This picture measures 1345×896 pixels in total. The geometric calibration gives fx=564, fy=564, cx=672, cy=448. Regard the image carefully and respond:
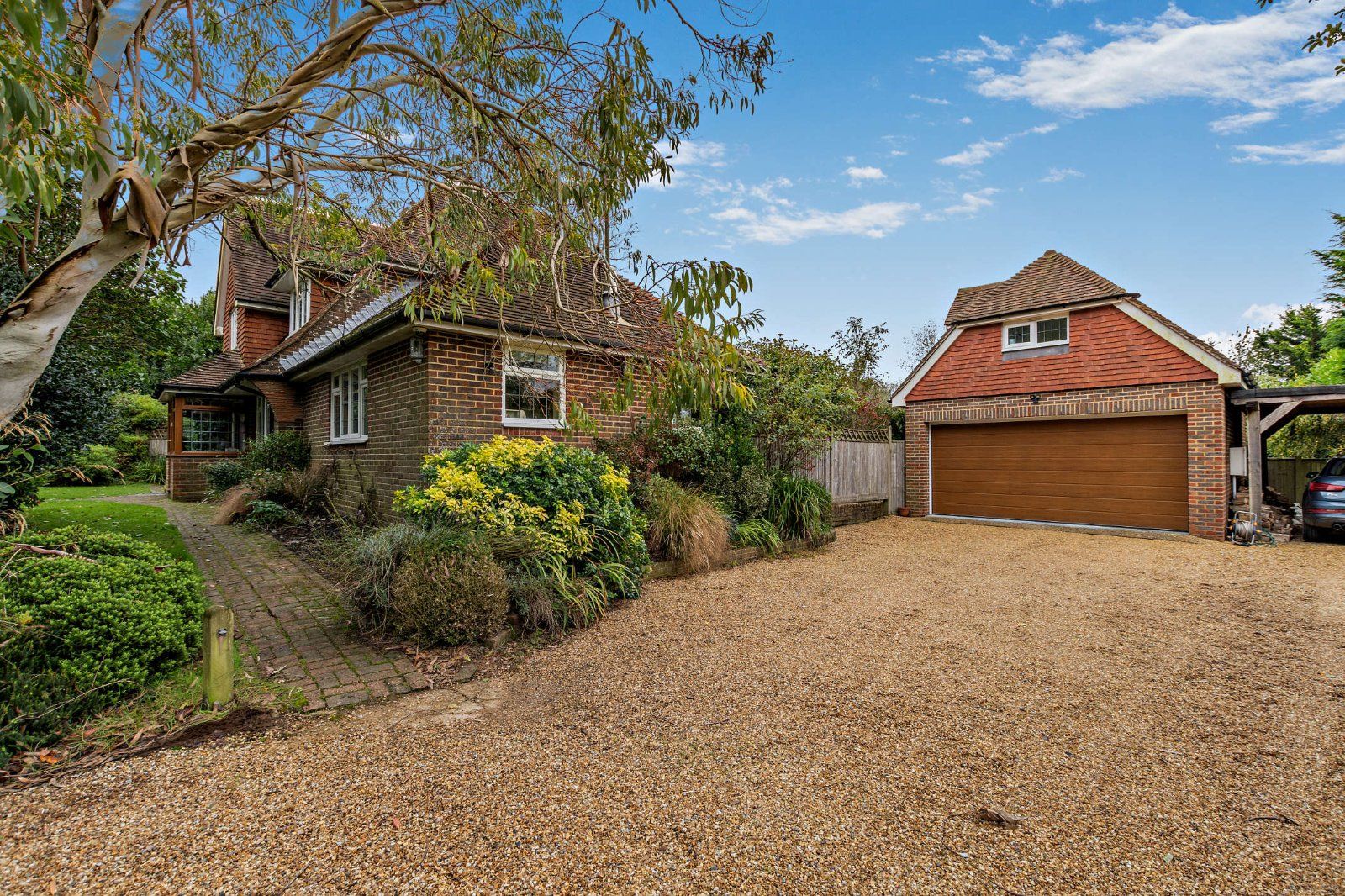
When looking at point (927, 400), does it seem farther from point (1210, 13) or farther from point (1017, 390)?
point (1210, 13)

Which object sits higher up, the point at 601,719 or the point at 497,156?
the point at 497,156

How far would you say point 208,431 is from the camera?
15852mm

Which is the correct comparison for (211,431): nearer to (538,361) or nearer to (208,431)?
(208,431)

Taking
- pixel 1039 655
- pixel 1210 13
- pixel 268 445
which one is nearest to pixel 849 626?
pixel 1039 655

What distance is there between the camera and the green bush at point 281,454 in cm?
1206

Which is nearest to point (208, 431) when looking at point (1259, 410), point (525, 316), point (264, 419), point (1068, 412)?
point (264, 419)

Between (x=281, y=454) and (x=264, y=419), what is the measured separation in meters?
3.72

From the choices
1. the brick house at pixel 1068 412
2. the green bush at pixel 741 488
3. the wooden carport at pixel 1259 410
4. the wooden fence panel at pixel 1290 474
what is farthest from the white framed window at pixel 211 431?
the wooden fence panel at pixel 1290 474

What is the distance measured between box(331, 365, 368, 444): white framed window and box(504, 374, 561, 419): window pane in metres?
2.89

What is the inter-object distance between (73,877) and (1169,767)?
4.77m

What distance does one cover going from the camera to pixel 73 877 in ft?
6.86

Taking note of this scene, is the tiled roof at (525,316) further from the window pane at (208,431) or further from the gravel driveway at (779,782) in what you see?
the window pane at (208,431)

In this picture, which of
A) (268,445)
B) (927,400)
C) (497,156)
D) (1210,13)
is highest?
(1210,13)

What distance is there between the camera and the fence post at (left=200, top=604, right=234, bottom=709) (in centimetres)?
336
